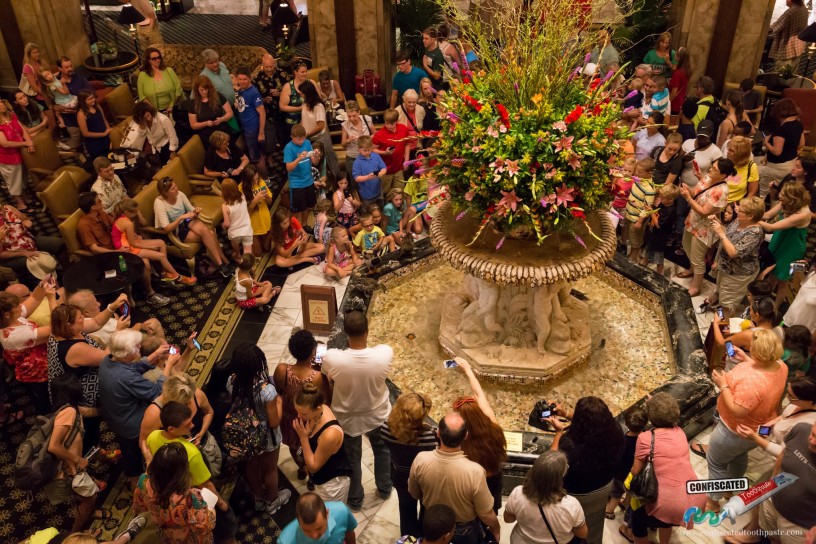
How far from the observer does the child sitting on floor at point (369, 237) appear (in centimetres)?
723

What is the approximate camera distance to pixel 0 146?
8070 millimetres

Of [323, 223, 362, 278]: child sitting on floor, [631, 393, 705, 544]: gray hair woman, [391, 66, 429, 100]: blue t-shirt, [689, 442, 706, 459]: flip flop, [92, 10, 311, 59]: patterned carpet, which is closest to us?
[631, 393, 705, 544]: gray hair woman

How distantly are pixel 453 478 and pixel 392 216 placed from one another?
4246 mm

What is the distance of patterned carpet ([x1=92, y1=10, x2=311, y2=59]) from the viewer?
13023mm

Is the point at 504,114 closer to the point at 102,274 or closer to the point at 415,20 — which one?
the point at 102,274

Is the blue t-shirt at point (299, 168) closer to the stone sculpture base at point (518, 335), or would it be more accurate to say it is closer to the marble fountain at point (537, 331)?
the marble fountain at point (537, 331)

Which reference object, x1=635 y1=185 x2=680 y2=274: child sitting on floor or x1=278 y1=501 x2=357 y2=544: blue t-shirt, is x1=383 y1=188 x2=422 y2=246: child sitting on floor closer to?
x1=635 y1=185 x2=680 y2=274: child sitting on floor

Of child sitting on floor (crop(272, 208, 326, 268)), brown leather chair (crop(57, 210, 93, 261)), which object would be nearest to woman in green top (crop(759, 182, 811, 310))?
child sitting on floor (crop(272, 208, 326, 268))

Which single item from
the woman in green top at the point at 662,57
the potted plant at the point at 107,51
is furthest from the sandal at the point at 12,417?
the woman in green top at the point at 662,57

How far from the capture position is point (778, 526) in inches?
165

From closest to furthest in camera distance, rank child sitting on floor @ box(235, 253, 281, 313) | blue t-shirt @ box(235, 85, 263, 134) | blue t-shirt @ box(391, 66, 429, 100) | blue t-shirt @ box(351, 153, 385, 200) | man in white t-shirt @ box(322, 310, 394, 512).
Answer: man in white t-shirt @ box(322, 310, 394, 512) < child sitting on floor @ box(235, 253, 281, 313) < blue t-shirt @ box(351, 153, 385, 200) < blue t-shirt @ box(235, 85, 263, 134) < blue t-shirt @ box(391, 66, 429, 100)

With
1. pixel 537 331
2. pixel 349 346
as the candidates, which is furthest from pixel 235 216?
pixel 537 331

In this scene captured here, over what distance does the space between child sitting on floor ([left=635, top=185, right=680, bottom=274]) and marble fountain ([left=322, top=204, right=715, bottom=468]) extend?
36cm

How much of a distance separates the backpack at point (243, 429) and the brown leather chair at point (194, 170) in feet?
13.1
